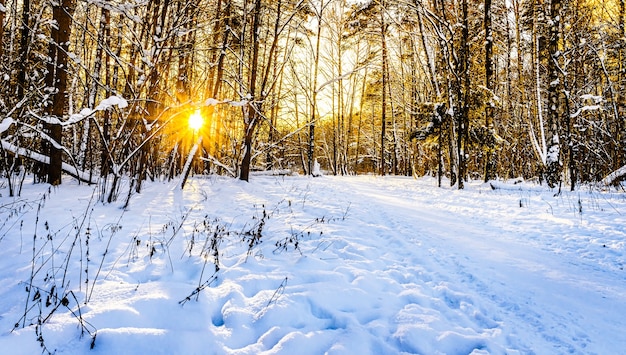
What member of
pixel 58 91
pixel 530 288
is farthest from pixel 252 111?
pixel 530 288

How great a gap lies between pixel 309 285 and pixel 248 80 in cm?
1285

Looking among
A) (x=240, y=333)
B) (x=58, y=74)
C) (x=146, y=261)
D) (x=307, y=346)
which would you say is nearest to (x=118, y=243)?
(x=146, y=261)

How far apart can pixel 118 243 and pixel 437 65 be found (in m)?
14.9

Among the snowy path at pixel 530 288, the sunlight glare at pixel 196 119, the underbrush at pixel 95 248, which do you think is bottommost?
the snowy path at pixel 530 288

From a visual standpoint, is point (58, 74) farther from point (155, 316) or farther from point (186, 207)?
point (155, 316)

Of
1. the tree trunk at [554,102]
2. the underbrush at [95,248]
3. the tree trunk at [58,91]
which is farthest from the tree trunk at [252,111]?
the tree trunk at [554,102]

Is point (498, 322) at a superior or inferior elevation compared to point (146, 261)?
inferior

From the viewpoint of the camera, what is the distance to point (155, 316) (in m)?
2.21

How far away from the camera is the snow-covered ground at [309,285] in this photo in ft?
6.87

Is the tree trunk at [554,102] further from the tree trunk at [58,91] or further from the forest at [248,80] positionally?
the tree trunk at [58,91]

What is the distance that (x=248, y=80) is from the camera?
561 inches

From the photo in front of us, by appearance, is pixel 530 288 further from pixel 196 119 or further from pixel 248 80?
pixel 248 80

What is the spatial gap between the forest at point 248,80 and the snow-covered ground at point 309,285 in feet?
7.10

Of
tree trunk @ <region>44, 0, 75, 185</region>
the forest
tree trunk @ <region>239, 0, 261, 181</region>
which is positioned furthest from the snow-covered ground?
tree trunk @ <region>239, 0, 261, 181</region>
